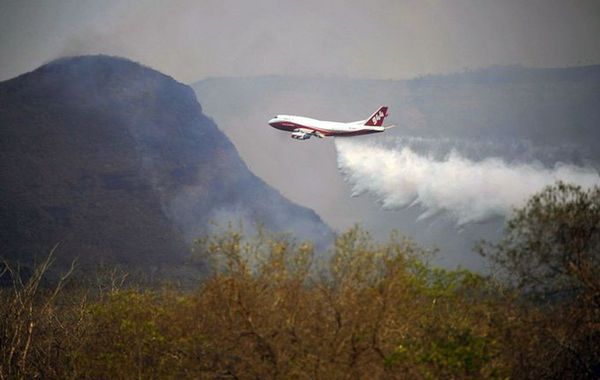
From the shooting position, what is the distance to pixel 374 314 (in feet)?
150

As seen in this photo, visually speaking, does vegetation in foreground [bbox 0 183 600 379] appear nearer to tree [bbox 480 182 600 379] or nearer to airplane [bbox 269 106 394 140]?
tree [bbox 480 182 600 379]

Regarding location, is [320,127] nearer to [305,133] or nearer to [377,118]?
[305,133]

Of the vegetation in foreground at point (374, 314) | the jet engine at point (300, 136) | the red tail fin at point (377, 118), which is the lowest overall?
the vegetation in foreground at point (374, 314)

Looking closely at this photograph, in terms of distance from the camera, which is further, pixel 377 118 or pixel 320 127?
pixel 377 118

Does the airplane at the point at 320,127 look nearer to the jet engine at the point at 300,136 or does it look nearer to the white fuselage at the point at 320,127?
the white fuselage at the point at 320,127

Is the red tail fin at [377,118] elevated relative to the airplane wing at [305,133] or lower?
elevated

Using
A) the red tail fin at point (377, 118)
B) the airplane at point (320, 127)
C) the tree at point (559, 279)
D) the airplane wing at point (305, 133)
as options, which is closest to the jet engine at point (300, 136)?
the airplane wing at point (305, 133)

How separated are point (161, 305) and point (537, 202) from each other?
27531mm

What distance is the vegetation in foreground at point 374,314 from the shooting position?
46219 millimetres

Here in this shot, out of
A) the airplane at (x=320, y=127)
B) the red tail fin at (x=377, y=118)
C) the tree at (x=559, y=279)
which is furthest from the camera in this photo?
the red tail fin at (x=377, y=118)

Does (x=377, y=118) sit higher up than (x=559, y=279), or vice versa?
(x=377, y=118)

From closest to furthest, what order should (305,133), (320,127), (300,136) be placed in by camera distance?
(300,136)
(305,133)
(320,127)

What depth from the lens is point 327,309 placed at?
4691cm

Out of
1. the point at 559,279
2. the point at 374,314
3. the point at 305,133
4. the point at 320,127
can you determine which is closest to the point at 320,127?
the point at 320,127
